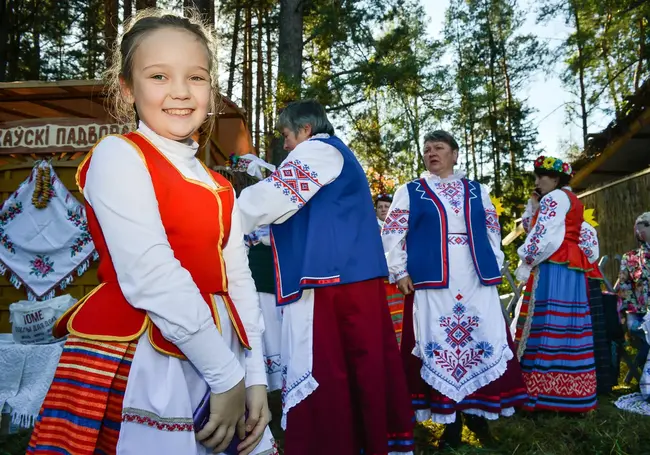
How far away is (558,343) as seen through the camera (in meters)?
4.25

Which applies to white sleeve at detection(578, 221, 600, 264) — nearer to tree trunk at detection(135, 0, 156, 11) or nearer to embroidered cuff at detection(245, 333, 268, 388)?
embroidered cuff at detection(245, 333, 268, 388)

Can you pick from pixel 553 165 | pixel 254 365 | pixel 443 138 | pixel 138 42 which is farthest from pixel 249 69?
pixel 254 365

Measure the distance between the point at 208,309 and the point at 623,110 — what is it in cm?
1008

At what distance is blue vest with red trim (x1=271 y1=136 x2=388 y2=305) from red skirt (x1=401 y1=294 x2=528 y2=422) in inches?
40.6

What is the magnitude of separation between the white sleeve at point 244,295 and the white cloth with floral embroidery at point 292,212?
1238 mm

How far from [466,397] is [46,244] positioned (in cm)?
341

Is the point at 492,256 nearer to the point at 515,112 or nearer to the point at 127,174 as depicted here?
the point at 127,174

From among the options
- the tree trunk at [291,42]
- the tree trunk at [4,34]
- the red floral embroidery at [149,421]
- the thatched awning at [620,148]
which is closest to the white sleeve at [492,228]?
the red floral embroidery at [149,421]

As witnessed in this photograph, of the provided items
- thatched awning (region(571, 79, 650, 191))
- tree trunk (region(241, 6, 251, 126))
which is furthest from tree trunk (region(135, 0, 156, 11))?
tree trunk (region(241, 6, 251, 126))

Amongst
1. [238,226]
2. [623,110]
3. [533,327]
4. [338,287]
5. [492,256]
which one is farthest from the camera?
[623,110]

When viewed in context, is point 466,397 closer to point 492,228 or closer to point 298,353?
point 492,228

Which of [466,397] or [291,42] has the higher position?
[291,42]

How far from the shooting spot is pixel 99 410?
1113mm

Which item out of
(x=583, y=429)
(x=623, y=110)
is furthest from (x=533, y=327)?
(x=623, y=110)
